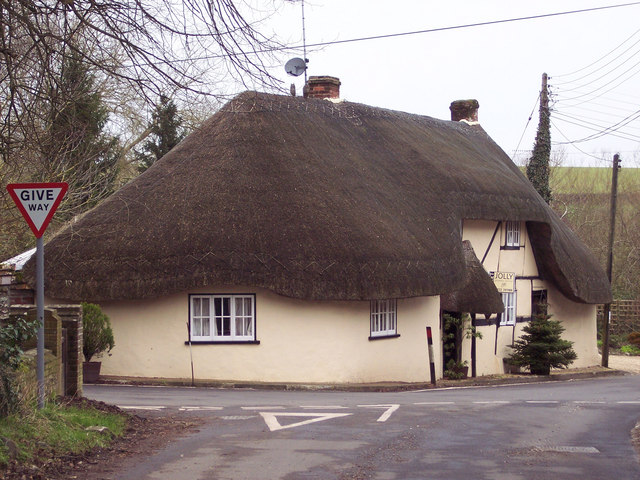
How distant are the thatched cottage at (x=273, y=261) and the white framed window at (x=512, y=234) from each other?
2.96m

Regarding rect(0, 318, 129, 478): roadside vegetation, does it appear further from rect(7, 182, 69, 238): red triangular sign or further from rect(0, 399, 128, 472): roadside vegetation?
rect(7, 182, 69, 238): red triangular sign

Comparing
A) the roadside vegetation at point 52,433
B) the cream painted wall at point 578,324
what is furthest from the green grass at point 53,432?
the cream painted wall at point 578,324

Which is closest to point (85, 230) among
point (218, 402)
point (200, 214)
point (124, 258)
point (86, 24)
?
point (124, 258)

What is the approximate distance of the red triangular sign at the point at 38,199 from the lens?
971 cm

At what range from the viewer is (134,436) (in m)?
10.3

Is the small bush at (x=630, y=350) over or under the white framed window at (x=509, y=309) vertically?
under

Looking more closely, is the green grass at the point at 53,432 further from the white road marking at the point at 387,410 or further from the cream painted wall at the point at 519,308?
the cream painted wall at the point at 519,308

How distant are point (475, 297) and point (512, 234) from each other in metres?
4.66

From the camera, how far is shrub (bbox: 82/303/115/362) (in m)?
18.3

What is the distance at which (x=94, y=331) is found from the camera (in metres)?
18.4

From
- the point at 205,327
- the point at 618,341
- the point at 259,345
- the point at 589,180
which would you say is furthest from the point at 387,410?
the point at 589,180

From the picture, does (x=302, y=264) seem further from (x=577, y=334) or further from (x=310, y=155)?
(x=577, y=334)

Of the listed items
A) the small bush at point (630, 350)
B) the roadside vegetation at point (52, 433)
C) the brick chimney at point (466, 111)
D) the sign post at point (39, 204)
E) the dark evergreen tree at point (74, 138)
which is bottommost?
the small bush at point (630, 350)

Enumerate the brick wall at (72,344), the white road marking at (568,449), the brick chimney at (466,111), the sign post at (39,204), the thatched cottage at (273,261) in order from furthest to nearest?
the brick chimney at (466,111) < the thatched cottage at (273,261) < the brick wall at (72,344) < the white road marking at (568,449) < the sign post at (39,204)
